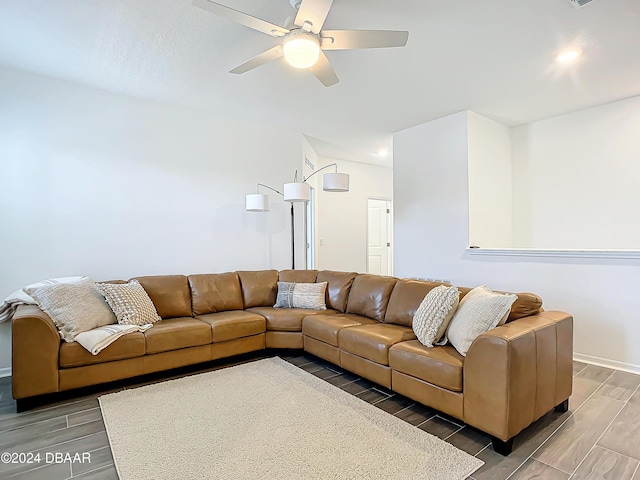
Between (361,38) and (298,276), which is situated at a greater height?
(361,38)

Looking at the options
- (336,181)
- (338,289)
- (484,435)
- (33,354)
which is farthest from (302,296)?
(33,354)

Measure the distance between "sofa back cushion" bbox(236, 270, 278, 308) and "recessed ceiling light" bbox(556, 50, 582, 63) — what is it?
11.9 ft

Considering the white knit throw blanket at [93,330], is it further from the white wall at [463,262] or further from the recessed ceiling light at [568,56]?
the recessed ceiling light at [568,56]

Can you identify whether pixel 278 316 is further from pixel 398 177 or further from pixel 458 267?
pixel 398 177

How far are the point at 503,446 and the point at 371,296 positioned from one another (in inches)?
70.1

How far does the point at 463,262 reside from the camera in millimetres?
4270

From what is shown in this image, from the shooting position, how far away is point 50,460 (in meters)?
1.93

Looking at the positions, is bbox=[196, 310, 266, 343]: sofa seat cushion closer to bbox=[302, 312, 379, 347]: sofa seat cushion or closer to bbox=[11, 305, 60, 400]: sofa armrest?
bbox=[302, 312, 379, 347]: sofa seat cushion

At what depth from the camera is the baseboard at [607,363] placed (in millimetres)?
3195

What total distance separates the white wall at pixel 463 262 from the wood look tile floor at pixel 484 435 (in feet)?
1.80

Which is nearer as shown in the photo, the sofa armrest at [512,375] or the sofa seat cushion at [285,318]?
the sofa armrest at [512,375]

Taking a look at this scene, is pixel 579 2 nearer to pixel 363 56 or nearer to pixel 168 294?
pixel 363 56

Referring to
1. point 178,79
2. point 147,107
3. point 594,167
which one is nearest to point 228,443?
point 178,79

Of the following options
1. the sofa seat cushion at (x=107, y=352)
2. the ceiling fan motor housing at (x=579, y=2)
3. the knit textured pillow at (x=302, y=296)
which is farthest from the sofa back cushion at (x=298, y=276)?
the ceiling fan motor housing at (x=579, y=2)
